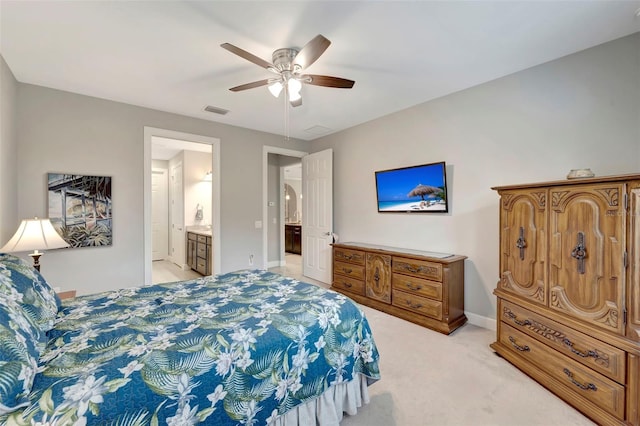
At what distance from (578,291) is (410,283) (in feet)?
5.11

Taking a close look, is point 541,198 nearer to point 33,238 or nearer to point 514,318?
point 514,318

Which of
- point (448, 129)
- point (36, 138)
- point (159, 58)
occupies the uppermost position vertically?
point (159, 58)

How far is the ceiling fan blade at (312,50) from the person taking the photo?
1.75 meters

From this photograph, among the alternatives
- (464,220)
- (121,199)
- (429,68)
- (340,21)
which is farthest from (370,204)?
(121,199)

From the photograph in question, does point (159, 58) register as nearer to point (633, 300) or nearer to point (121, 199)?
point (121, 199)

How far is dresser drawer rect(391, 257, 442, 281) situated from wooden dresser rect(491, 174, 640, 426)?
658mm

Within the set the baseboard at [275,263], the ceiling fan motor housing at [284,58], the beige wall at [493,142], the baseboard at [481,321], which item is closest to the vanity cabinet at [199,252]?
the baseboard at [275,263]

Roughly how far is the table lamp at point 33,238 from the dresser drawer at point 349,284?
10.6 feet

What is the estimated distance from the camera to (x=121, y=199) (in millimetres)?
3473

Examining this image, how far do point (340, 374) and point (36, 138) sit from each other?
13.0 feet

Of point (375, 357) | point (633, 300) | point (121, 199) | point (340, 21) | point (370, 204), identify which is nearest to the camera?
point (633, 300)

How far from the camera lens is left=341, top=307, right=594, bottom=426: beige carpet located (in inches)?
69.3

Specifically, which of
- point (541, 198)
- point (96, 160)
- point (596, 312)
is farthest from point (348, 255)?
point (96, 160)

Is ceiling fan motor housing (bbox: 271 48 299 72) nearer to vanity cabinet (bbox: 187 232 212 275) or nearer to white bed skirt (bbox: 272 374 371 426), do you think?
white bed skirt (bbox: 272 374 371 426)
